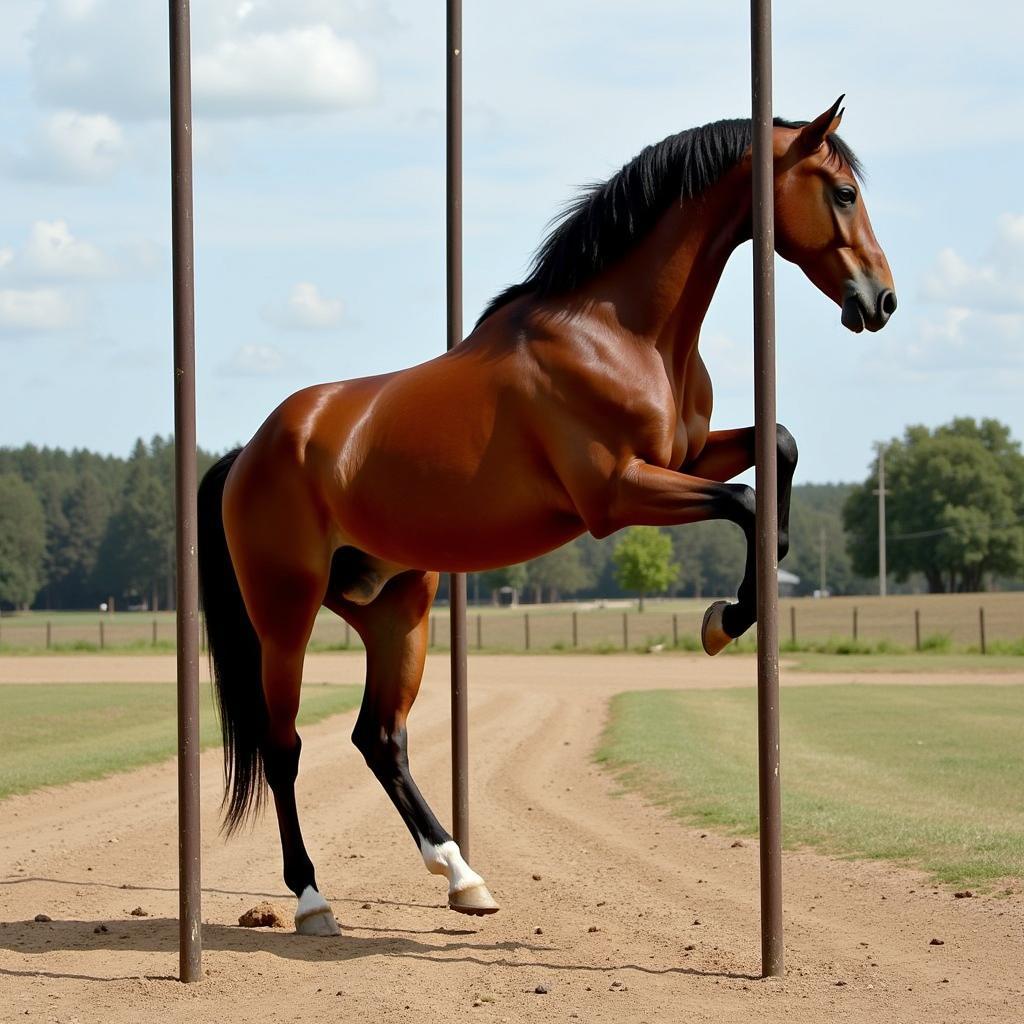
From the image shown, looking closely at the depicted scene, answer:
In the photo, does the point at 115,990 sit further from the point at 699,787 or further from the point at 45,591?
the point at 45,591

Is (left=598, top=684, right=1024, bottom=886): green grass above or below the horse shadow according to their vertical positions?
below

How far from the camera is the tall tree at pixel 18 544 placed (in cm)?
12144

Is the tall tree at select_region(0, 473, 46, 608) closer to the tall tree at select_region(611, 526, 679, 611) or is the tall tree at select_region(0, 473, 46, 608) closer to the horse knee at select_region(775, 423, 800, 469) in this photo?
the tall tree at select_region(611, 526, 679, 611)

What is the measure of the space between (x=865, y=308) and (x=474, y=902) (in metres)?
3.40

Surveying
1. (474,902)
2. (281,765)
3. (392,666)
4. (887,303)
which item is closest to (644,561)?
(392,666)

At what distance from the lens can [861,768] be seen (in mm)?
15367

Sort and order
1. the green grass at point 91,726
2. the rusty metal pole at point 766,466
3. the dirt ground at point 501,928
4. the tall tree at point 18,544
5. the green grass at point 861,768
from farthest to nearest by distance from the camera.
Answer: the tall tree at point 18,544 → the green grass at point 91,726 → the green grass at point 861,768 → the rusty metal pole at point 766,466 → the dirt ground at point 501,928

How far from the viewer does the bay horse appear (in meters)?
6.13

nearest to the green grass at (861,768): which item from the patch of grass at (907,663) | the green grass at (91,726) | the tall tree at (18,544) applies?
the green grass at (91,726)

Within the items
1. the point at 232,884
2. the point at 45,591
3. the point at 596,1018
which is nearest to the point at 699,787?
the point at 232,884

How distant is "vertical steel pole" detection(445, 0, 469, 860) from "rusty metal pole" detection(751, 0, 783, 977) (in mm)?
2589

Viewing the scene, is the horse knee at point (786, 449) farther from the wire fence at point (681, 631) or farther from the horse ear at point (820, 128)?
the wire fence at point (681, 631)

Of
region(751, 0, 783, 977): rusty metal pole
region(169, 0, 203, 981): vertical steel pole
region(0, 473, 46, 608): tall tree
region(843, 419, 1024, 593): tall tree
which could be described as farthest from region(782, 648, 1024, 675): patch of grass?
region(0, 473, 46, 608): tall tree

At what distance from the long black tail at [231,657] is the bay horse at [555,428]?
0.41m
